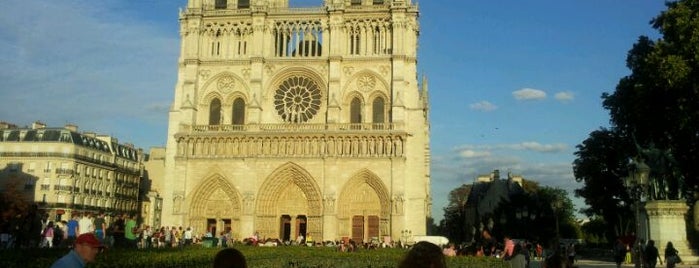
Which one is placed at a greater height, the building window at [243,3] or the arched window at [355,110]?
the building window at [243,3]

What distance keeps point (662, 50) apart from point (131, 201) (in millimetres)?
48636

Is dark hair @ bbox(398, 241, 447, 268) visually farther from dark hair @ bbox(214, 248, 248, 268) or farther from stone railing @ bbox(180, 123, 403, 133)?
stone railing @ bbox(180, 123, 403, 133)

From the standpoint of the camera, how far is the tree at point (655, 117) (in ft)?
79.7

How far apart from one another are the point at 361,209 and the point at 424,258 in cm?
3545

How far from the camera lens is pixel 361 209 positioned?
39.5 m

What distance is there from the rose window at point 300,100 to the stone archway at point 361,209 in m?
5.48

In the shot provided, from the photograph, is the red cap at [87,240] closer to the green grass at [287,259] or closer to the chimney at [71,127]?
the green grass at [287,259]

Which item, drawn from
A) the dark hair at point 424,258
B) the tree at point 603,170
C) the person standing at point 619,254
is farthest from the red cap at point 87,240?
the tree at point 603,170

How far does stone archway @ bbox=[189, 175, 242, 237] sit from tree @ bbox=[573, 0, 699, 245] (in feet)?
64.4

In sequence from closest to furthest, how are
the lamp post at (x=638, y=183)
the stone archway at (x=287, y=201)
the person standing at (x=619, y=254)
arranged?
the lamp post at (x=638, y=183)
the person standing at (x=619, y=254)
the stone archway at (x=287, y=201)

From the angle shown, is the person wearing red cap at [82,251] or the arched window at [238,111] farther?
the arched window at [238,111]

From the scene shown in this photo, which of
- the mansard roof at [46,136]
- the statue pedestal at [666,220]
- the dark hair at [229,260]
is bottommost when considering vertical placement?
the dark hair at [229,260]

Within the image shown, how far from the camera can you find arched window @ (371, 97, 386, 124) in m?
40.8

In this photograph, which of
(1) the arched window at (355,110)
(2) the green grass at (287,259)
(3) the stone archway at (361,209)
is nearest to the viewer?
(2) the green grass at (287,259)
